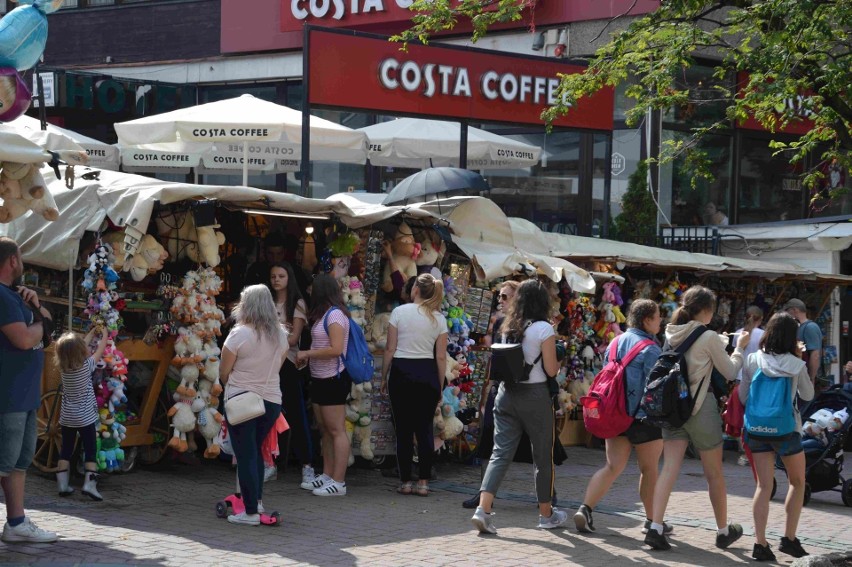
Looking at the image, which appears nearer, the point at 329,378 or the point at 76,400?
the point at 76,400

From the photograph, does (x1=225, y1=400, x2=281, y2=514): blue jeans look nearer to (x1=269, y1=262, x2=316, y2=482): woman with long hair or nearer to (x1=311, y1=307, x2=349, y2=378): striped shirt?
(x1=311, y1=307, x2=349, y2=378): striped shirt

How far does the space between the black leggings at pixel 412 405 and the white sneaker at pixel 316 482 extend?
62 cm

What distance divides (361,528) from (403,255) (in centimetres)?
Answer: 338

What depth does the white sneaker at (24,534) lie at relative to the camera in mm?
7133

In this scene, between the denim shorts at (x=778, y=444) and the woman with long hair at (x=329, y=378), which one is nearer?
the denim shorts at (x=778, y=444)

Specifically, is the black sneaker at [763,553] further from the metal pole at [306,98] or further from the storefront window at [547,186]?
the storefront window at [547,186]

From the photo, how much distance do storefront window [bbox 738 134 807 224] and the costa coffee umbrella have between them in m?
8.50

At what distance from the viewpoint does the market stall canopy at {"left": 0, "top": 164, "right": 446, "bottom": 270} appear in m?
9.05

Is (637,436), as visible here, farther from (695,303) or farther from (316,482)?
(316,482)

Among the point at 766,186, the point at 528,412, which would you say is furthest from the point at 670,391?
the point at 766,186

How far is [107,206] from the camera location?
30.0ft

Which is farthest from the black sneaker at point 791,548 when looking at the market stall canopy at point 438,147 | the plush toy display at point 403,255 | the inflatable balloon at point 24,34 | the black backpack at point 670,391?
the market stall canopy at point 438,147

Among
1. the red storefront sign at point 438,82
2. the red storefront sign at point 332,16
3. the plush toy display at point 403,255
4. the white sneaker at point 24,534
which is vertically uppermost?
the red storefront sign at point 332,16

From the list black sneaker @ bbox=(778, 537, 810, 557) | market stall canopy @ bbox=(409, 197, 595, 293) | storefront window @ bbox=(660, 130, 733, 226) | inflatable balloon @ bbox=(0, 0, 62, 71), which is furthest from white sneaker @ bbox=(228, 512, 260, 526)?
storefront window @ bbox=(660, 130, 733, 226)
